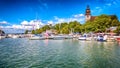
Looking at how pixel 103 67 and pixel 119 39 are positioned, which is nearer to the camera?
pixel 103 67

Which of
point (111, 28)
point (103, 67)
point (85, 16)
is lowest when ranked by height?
point (103, 67)

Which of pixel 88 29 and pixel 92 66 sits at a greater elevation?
pixel 88 29

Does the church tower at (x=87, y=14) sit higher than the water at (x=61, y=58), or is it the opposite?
the church tower at (x=87, y=14)

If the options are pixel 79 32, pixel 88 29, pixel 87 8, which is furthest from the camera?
pixel 87 8

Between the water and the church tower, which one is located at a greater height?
the church tower

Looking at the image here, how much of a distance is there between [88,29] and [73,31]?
34939 mm

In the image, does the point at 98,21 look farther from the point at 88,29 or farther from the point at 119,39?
the point at 119,39

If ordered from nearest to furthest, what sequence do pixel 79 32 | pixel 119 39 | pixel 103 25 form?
pixel 119 39, pixel 103 25, pixel 79 32

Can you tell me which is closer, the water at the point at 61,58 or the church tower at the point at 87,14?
the water at the point at 61,58

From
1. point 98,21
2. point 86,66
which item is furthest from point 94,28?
point 86,66

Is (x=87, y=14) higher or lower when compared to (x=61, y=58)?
higher

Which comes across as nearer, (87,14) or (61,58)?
(61,58)

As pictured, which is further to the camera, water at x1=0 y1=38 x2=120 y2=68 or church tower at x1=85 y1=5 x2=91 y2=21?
church tower at x1=85 y1=5 x2=91 y2=21

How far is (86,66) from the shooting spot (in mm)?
26859
